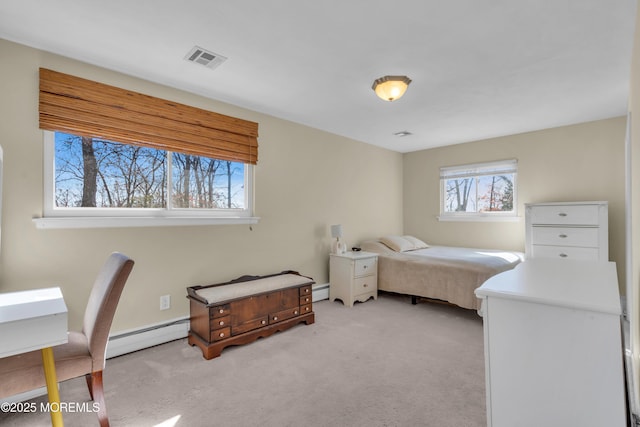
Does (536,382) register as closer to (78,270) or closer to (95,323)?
(95,323)

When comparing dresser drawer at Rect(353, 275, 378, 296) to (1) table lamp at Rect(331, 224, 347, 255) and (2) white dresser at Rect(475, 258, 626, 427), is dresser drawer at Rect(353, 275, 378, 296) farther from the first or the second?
(2) white dresser at Rect(475, 258, 626, 427)

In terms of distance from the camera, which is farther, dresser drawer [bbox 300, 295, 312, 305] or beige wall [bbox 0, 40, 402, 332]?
dresser drawer [bbox 300, 295, 312, 305]

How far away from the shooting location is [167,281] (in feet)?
8.77

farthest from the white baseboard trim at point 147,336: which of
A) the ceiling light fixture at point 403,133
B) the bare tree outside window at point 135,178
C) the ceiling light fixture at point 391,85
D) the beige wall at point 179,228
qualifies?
the ceiling light fixture at point 403,133

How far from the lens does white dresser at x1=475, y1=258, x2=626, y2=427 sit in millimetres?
1016

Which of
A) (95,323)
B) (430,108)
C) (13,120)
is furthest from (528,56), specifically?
(13,120)

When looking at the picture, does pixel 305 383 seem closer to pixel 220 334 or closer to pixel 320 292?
pixel 220 334

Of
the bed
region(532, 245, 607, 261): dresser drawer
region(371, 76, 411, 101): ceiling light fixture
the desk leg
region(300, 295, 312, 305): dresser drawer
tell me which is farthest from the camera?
region(532, 245, 607, 261): dresser drawer

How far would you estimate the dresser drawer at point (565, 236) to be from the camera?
11.2 feet

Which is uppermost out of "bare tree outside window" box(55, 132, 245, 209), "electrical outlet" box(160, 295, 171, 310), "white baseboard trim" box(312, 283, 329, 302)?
"bare tree outside window" box(55, 132, 245, 209)

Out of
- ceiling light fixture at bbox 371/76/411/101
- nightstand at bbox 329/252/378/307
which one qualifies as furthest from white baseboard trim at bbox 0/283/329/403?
ceiling light fixture at bbox 371/76/411/101

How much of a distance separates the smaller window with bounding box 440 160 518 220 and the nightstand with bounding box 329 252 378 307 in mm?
1908

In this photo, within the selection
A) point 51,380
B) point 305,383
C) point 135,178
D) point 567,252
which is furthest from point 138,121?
point 567,252

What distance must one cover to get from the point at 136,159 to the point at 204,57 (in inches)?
42.1
